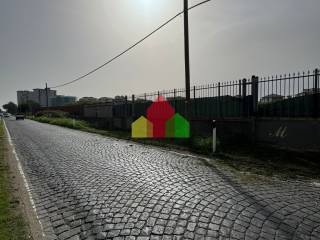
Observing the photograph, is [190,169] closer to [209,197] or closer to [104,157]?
[209,197]

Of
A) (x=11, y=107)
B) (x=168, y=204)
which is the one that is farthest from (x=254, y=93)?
(x=11, y=107)

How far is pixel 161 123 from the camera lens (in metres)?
17.5

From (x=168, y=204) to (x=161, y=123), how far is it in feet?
43.9

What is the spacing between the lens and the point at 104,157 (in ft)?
27.9

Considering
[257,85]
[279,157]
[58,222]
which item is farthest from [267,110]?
[58,222]

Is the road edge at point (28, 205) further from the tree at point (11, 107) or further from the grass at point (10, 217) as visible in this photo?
the tree at point (11, 107)

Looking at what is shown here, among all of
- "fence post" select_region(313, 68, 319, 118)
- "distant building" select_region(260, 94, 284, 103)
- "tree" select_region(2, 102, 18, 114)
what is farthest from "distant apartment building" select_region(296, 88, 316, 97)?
"tree" select_region(2, 102, 18, 114)

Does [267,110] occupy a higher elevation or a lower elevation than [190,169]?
higher

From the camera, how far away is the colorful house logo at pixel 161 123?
49.6 ft

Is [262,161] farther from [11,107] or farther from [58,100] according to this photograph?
[11,107]

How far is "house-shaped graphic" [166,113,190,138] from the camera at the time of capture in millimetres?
14473

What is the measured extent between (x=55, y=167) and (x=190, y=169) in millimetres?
3936

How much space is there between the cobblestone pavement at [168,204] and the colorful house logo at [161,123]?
8.26 meters

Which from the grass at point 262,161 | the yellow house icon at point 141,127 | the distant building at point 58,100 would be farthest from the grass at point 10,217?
the distant building at point 58,100
